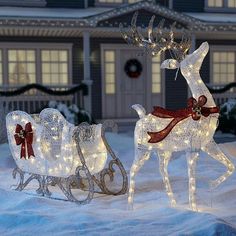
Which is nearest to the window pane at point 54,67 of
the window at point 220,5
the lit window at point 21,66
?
the lit window at point 21,66

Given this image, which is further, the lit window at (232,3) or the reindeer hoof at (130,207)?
the lit window at (232,3)

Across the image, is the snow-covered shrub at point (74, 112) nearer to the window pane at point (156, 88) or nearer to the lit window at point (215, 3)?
the window pane at point (156, 88)

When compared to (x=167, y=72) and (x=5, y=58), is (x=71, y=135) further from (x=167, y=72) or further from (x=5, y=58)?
(x=167, y=72)

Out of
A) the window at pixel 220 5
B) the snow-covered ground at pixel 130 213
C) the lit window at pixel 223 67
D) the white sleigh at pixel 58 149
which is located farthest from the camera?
the window at pixel 220 5

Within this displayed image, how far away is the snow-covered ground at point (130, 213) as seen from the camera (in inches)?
197

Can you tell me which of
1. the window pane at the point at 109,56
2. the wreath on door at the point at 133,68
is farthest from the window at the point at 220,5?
the window pane at the point at 109,56

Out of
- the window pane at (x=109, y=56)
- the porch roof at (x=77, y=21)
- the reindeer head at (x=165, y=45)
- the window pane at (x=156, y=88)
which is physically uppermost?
the porch roof at (x=77, y=21)

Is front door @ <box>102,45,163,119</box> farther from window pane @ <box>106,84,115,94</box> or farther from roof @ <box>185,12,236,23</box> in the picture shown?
roof @ <box>185,12,236,23</box>

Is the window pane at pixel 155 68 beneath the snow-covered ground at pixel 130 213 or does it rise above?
above

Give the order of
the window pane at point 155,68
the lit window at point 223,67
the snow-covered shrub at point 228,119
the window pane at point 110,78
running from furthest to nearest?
the lit window at point 223,67
the window pane at point 155,68
the window pane at point 110,78
the snow-covered shrub at point 228,119

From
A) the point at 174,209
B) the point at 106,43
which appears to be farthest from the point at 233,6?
the point at 174,209

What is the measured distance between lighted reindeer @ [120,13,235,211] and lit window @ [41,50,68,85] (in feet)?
32.2

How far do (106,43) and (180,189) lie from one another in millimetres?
9455

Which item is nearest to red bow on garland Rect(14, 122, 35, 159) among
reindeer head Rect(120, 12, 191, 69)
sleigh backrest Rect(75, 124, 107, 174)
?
sleigh backrest Rect(75, 124, 107, 174)
